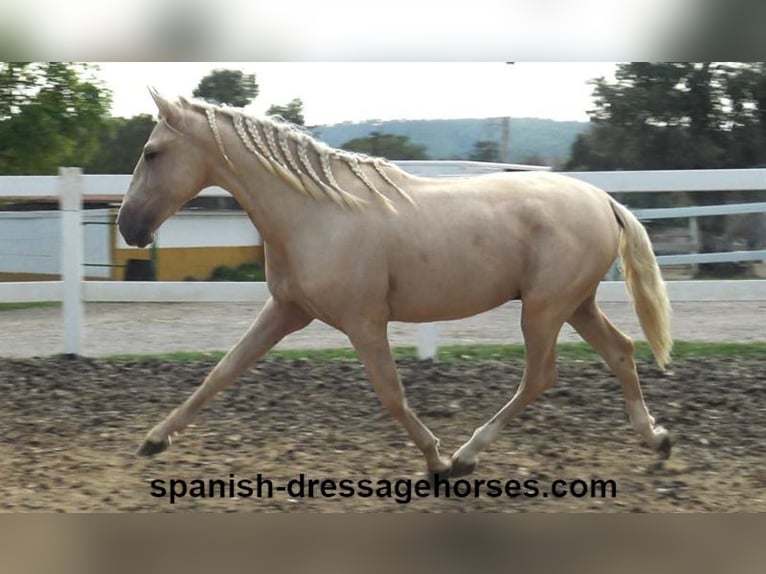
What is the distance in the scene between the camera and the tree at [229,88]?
4.34m

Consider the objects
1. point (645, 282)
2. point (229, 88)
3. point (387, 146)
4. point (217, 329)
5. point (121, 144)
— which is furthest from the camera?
point (217, 329)

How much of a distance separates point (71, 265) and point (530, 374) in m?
3.33

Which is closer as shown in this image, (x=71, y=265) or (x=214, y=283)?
(x=214, y=283)

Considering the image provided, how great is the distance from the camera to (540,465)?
4176mm

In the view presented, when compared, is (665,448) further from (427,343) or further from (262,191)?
(262,191)

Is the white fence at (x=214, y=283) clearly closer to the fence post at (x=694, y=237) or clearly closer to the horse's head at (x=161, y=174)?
the fence post at (x=694, y=237)

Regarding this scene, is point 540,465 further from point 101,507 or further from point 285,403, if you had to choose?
point 101,507

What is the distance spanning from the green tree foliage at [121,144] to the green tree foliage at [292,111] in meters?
0.64

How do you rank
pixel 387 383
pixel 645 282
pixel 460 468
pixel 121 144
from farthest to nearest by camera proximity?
1. pixel 121 144
2. pixel 645 282
3. pixel 460 468
4. pixel 387 383

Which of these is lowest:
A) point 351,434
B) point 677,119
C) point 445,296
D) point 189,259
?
point 351,434

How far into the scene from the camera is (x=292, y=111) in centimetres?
460

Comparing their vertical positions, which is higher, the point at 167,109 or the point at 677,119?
the point at 167,109

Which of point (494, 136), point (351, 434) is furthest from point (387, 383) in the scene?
point (494, 136)

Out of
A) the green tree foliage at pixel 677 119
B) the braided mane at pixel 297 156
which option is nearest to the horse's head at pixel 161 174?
the braided mane at pixel 297 156
